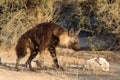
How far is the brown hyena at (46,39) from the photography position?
11.4 m

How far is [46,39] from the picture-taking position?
449 inches

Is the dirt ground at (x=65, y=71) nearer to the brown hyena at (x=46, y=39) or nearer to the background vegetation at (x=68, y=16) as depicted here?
the brown hyena at (x=46, y=39)

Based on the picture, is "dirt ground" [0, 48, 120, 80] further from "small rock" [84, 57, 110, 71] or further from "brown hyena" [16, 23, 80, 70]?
"brown hyena" [16, 23, 80, 70]

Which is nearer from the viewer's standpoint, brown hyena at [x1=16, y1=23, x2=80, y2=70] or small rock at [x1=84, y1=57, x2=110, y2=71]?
brown hyena at [x1=16, y1=23, x2=80, y2=70]

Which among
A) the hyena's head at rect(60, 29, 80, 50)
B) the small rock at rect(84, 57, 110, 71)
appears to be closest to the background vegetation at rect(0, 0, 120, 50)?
the small rock at rect(84, 57, 110, 71)

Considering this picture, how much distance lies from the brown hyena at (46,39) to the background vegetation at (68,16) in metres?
5.42

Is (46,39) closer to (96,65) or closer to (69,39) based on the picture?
(69,39)

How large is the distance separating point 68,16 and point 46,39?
782 centimetres

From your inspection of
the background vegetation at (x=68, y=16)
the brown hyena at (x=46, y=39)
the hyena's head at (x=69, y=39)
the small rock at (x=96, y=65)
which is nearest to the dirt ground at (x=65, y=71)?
the small rock at (x=96, y=65)

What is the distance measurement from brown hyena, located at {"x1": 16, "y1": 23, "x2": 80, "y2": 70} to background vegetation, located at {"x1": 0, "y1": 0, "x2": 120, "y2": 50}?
5.42 meters

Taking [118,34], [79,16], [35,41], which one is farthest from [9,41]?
[35,41]

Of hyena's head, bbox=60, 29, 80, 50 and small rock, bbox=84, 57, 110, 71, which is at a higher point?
hyena's head, bbox=60, 29, 80, 50

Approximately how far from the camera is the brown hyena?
11.4 meters

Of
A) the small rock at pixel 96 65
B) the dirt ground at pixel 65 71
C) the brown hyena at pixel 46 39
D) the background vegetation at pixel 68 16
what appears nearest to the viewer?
the dirt ground at pixel 65 71
